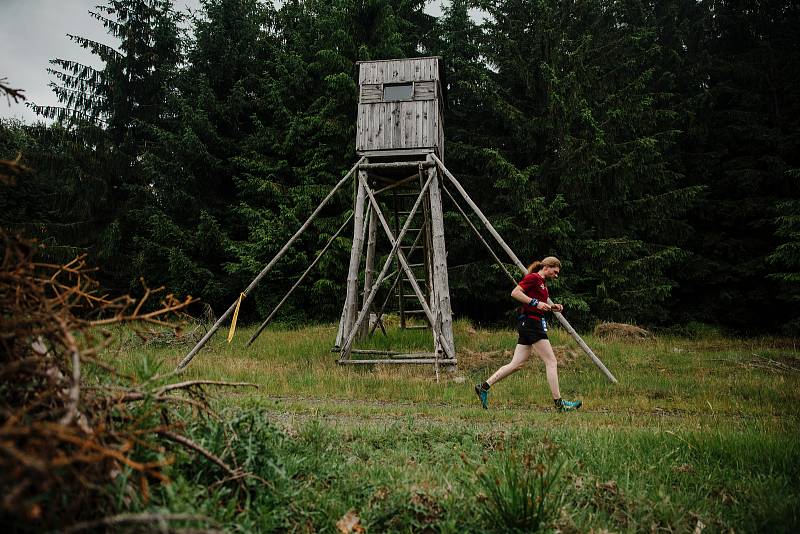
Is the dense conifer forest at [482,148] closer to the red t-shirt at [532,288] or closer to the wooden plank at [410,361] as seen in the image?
the wooden plank at [410,361]

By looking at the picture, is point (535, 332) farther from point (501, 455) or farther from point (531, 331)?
point (501, 455)

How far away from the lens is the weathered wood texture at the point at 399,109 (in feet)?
36.1

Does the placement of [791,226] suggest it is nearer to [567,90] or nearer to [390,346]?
[567,90]

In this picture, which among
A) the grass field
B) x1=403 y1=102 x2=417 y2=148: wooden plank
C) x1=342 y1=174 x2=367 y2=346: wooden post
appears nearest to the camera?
the grass field

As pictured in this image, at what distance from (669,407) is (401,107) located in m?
7.79

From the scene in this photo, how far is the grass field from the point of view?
8.97 ft

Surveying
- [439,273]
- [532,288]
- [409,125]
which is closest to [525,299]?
[532,288]

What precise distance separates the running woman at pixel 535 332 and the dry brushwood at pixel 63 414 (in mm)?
4823

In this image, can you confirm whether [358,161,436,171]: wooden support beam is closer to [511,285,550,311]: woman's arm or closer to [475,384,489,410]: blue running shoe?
[511,285,550,311]: woman's arm

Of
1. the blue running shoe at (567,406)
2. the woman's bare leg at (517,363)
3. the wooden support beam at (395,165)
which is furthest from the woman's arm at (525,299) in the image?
the wooden support beam at (395,165)

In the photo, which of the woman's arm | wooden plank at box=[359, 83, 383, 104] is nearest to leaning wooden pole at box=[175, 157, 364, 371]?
wooden plank at box=[359, 83, 383, 104]

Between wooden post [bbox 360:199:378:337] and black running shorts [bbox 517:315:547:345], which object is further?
→ wooden post [bbox 360:199:378:337]

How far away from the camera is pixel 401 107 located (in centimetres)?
1108

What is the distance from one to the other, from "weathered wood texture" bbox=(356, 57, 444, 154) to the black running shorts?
210 inches
